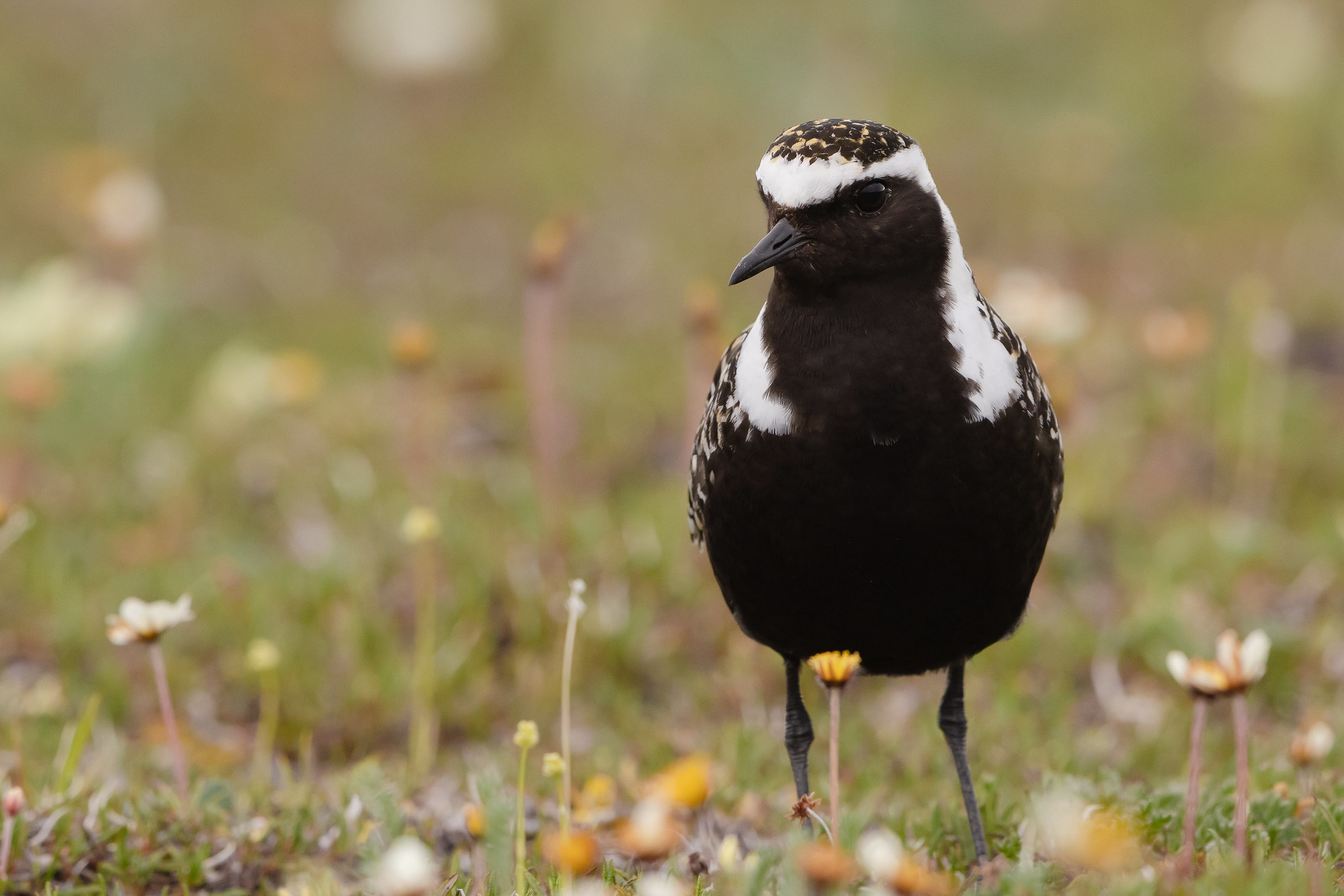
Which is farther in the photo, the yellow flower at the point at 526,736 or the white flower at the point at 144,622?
the white flower at the point at 144,622

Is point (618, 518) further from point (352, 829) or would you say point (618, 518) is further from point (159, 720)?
point (352, 829)

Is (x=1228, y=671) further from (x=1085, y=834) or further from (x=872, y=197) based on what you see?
(x=872, y=197)

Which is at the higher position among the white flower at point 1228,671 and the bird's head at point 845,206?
the bird's head at point 845,206

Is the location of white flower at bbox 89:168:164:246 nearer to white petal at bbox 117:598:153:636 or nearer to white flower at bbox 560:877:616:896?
white petal at bbox 117:598:153:636

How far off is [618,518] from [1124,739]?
275 cm

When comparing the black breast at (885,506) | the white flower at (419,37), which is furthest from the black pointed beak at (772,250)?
the white flower at (419,37)

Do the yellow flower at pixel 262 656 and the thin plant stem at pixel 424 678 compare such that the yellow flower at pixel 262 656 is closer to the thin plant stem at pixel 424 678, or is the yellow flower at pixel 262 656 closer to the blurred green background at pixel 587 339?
the blurred green background at pixel 587 339

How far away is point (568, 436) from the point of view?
26.4 ft

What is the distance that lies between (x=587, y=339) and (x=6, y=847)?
740 cm

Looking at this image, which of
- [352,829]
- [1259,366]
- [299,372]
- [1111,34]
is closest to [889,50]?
[1111,34]

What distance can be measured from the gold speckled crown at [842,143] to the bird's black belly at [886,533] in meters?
0.73

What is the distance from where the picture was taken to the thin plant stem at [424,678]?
4926 mm

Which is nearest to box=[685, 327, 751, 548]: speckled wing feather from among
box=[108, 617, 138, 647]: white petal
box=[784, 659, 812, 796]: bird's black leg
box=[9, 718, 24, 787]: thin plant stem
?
box=[784, 659, 812, 796]: bird's black leg

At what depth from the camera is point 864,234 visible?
347cm
